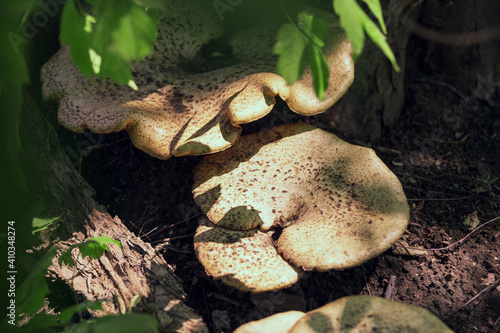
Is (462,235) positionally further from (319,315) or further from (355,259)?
(319,315)

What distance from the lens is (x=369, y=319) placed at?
7.00ft

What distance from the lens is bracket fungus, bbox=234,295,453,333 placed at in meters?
2.07

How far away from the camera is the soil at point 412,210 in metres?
2.96

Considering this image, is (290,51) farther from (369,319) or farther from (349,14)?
(369,319)

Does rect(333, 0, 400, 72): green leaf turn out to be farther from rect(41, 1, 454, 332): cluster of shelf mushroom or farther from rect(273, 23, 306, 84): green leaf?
rect(41, 1, 454, 332): cluster of shelf mushroom

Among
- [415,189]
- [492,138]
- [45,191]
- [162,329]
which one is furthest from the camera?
[492,138]

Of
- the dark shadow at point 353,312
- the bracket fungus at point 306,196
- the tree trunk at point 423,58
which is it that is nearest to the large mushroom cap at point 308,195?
the bracket fungus at point 306,196

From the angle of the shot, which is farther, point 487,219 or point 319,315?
point 487,219

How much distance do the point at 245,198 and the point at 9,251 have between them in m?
Result: 1.53

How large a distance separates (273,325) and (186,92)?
5.98ft

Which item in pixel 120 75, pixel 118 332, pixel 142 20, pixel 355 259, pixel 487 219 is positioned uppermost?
pixel 142 20

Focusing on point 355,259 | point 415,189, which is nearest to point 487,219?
point 415,189

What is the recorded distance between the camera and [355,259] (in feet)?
8.04

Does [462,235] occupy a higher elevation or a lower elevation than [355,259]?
lower
